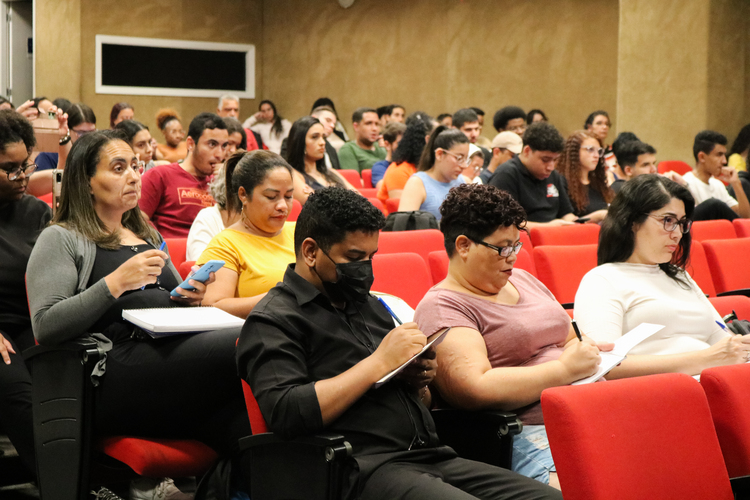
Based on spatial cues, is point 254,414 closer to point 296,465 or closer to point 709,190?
point 296,465

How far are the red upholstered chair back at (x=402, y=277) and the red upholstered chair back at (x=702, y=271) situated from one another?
144cm

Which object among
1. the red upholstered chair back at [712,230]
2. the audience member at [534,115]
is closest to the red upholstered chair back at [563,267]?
the red upholstered chair back at [712,230]

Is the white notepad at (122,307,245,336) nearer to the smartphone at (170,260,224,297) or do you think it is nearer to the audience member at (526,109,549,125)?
the smartphone at (170,260,224,297)

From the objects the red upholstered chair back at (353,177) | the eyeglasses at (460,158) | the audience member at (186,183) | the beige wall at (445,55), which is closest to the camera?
the audience member at (186,183)

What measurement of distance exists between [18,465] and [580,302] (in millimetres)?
1865

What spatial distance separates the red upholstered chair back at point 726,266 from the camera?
3.78 meters

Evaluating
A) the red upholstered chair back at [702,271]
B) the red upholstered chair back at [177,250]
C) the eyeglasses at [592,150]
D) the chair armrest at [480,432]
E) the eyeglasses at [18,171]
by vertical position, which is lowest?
the chair armrest at [480,432]

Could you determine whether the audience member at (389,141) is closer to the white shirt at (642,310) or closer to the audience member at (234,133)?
the audience member at (234,133)

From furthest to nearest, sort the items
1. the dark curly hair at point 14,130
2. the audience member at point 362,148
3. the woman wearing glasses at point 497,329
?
the audience member at point 362,148
the dark curly hair at point 14,130
the woman wearing glasses at point 497,329

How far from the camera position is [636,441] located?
1.69 meters

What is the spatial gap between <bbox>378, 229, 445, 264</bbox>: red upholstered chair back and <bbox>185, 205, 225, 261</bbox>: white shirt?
755 millimetres

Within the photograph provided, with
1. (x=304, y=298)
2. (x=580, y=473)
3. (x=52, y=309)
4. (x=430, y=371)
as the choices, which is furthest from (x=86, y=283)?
(x=580, y=473)

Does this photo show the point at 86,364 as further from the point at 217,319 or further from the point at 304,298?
the point at 304,298

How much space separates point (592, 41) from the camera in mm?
9797
